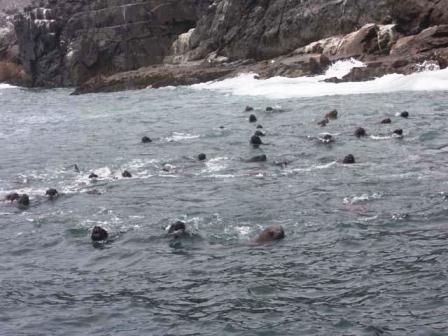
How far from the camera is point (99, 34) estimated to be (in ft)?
252

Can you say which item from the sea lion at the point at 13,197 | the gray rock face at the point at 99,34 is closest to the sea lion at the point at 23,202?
the sea lion at the point at 13,197

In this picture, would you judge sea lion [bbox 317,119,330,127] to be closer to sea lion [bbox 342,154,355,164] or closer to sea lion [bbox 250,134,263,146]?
sea lion [bbox 250,134,263,146]

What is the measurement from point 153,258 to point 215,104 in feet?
91.6

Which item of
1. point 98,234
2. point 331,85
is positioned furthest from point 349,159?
point 331,85

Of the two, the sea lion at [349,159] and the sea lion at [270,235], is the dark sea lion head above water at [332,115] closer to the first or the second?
the sea lion at [349,159]

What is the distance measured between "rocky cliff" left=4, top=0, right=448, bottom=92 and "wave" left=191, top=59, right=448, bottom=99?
1.27m

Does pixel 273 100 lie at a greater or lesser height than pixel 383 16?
lesser

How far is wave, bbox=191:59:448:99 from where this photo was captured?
1492 inches

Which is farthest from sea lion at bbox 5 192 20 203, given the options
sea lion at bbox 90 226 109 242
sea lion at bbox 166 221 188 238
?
sea lion at bbox 166 221 188 238

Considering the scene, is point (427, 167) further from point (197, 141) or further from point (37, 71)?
point (37, 71)

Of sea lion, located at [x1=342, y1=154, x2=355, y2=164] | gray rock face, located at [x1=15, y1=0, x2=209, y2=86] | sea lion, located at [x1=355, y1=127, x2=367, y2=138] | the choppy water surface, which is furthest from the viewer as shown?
gray rock face, located at [x1=15, y1=0, x2=209, y2=86]

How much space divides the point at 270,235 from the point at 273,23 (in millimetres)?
47794

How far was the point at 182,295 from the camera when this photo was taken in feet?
39.4

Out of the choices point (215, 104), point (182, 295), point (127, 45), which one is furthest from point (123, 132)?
point (127, 45)
